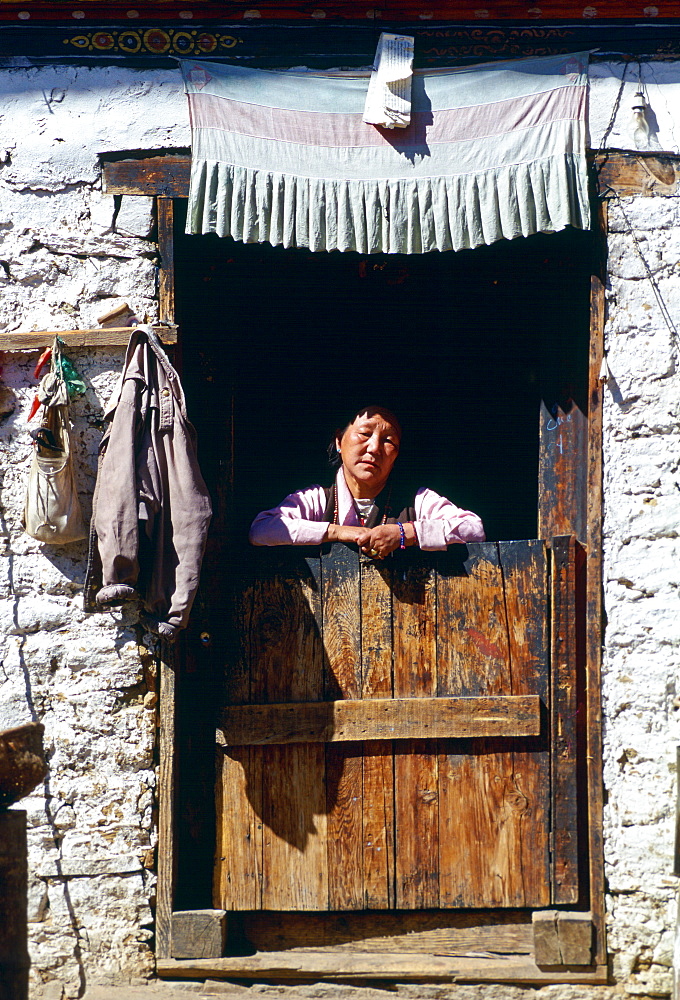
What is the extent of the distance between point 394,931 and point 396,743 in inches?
29.9

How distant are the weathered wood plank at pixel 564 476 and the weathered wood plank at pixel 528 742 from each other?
22cm

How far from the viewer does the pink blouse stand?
3.71m

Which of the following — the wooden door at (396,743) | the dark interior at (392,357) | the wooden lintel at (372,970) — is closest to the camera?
the wooden lintel at (372,970)

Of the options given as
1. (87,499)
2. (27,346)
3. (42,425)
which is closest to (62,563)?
(87,499)

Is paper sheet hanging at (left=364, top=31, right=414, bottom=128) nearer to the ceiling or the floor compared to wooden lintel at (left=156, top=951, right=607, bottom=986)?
nearer to the ceiling

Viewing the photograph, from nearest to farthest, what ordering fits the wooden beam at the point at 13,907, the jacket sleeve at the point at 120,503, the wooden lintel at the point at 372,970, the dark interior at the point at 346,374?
the wooden beam at the point at 13,907
the jacket sleeve at the point at 120,503
the wooden lintel at the point at 372,970
the dark interior at the point at 346,374

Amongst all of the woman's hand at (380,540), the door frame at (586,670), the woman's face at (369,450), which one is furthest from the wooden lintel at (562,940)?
the woman's face at (369,450)

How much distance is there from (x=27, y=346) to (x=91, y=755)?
160 centimetres

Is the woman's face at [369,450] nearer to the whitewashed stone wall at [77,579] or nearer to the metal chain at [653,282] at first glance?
the whitewashed stone wall at [77,579]

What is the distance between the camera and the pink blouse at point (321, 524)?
146 inches

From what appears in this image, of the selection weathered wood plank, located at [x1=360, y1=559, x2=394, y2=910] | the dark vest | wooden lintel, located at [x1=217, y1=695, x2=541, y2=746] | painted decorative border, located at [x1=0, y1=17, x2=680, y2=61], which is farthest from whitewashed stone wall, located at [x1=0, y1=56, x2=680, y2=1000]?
the dark vest

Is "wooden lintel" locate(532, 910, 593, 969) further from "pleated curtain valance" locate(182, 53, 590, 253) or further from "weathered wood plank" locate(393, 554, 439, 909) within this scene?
"pleated curtain valance" locate(182, 53, 590, 253)

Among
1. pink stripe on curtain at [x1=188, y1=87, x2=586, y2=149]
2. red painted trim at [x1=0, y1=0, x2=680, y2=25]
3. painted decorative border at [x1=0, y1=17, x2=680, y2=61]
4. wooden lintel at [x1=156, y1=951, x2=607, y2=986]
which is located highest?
red painted trim at [x1=0, y1=0, x2=680, y2=25]

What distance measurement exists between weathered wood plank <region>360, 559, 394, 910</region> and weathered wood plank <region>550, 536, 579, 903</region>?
644 millimetres
